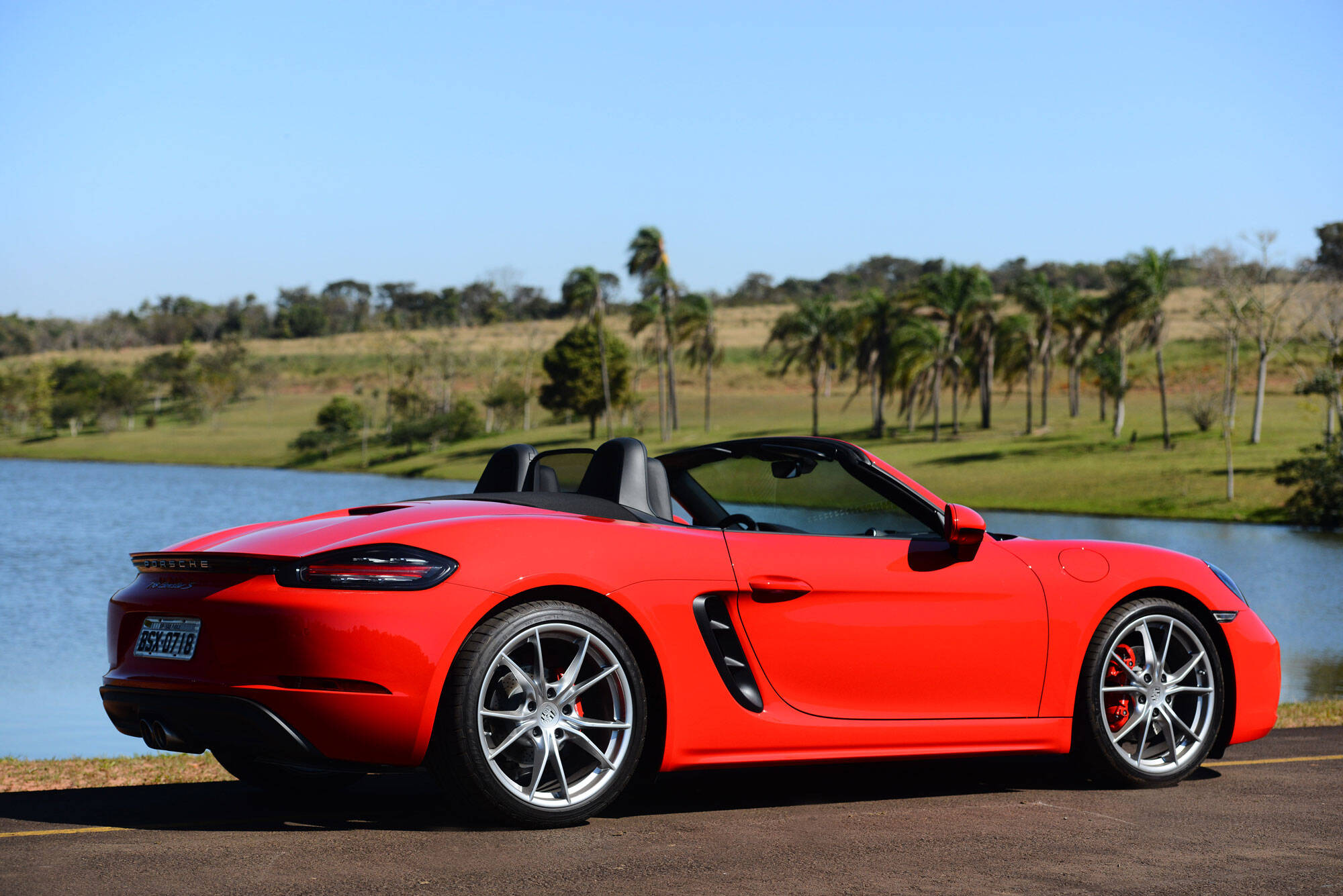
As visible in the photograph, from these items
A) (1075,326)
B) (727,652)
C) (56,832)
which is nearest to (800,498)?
(727,652)

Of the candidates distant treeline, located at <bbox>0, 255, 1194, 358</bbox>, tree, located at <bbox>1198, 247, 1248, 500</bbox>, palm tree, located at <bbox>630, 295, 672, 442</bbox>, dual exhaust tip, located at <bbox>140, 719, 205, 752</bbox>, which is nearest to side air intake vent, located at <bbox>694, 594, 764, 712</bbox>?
dual exhaust tip, located at <bbox>140, 719, 205, 752</bbox>

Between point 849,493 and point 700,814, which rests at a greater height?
point 849,493

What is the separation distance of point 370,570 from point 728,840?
1.45 m

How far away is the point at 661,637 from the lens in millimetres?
4512

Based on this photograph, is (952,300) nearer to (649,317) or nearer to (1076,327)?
(1076,327)

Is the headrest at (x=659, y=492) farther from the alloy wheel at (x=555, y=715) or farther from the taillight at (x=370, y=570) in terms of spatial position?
the taillight at (x=370, y=570)

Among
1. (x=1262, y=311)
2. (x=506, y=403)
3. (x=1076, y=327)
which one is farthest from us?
(x=506, y=403)

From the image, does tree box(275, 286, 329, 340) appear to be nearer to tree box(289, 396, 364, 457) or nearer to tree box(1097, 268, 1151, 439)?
tree box(289, 396, 364, 457)

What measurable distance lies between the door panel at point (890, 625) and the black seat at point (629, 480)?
364 millimetres

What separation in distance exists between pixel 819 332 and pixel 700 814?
73396 mm

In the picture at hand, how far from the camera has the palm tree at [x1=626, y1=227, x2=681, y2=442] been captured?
7962cm

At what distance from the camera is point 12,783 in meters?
6.51

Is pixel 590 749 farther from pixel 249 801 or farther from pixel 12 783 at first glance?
pixel 12 783

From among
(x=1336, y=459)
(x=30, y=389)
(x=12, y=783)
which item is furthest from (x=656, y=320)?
(x=12, y=783)
